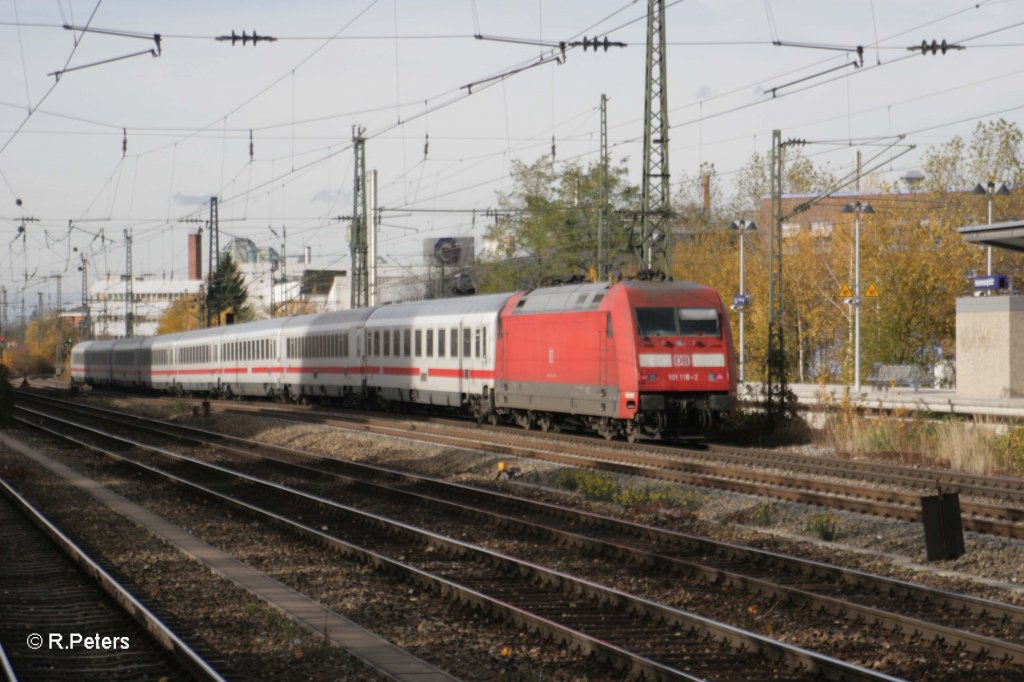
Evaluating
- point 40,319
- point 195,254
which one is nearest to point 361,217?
point 40,319

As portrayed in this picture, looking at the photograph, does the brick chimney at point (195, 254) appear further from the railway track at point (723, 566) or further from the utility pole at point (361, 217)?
the railway track at point (723, 566)

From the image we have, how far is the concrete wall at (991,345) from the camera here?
30672mm

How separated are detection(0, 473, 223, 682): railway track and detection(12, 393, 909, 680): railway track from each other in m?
2.76

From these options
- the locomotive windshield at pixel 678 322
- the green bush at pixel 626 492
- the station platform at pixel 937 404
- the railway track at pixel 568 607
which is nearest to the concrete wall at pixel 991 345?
the station platform at pixel 937 404

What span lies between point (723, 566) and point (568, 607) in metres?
2.39

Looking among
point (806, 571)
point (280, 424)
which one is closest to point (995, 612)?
point (806, 571)

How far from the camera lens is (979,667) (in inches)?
350

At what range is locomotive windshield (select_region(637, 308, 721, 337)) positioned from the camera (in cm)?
2500

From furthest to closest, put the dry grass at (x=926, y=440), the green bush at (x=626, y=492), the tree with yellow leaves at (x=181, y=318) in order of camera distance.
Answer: the tree with yellow leaves at (x=181, y=318), the dry grass at (x=926, y=440), the green bush at (x=626, y=492)

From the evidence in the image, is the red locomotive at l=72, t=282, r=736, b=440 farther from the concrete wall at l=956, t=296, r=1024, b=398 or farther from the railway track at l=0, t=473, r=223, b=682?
the railway track at l=0, t=473, r=223, b=682

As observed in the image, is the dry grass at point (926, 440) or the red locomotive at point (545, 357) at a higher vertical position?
the red locomotive at point (545, 357)

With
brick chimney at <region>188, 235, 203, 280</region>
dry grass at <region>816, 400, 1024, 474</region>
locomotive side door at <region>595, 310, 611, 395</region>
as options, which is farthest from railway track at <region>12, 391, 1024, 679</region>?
brick chimney at <region>188, 235, 203, 280</region>

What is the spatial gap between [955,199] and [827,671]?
5245 cm

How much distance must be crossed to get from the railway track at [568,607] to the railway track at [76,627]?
2.76m
